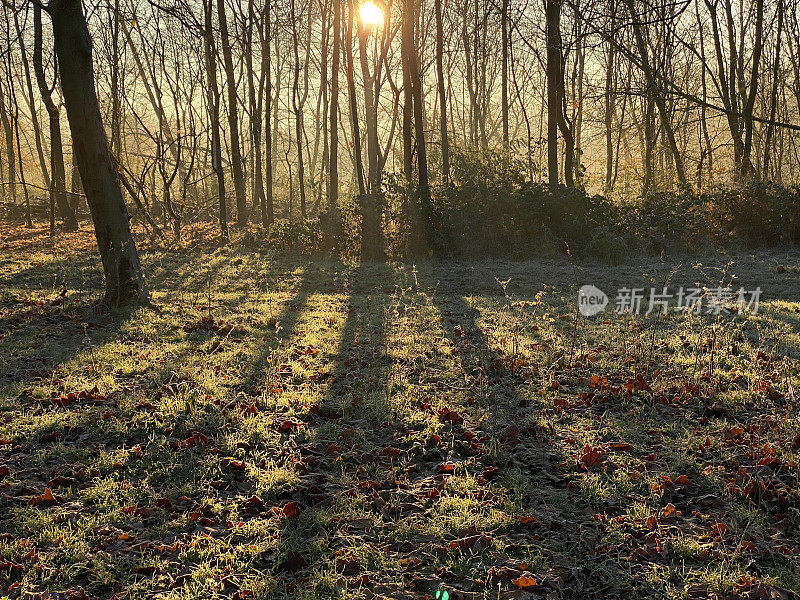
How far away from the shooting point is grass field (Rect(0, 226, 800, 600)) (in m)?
2.71

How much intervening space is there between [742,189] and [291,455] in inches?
543

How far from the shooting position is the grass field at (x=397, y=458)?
2.71 m

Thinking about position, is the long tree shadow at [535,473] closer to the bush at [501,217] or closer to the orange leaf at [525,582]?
the orange leaf at [525,582]

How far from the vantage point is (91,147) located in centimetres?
744

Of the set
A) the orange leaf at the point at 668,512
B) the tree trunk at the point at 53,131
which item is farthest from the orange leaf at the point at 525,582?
the tree trunk at the point at 53,131

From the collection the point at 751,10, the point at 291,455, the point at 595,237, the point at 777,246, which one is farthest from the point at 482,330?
the point at 751,10

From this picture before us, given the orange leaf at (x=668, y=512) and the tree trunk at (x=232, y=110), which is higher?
the tree trunk at (x=232, y=110)

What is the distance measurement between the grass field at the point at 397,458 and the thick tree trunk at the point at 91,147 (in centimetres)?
70

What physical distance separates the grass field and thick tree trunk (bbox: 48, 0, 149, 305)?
0.70 metres

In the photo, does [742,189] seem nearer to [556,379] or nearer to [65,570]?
[556,379]

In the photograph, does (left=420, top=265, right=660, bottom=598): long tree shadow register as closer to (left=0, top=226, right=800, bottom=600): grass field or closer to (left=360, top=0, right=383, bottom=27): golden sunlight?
(left=0, top=226, right=800, bottom=600): grass field

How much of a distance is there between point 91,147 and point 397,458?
5.94 m

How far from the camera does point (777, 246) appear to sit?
13.8 metres

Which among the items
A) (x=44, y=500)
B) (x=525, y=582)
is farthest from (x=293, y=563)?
(x=44, y=500)
